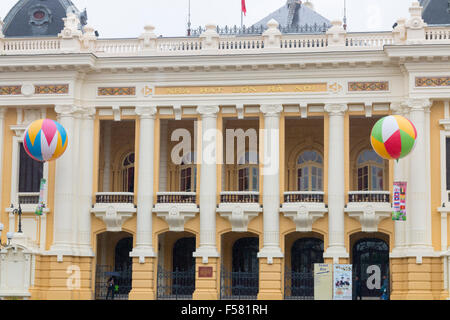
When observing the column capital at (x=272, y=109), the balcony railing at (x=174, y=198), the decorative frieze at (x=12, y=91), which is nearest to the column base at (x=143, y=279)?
the balcony railing at (x=174, y=198)

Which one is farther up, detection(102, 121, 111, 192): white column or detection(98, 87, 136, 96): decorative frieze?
detection(98, 87, 136, 96): decorative frieze

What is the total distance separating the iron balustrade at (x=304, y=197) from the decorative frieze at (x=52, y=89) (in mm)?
10432

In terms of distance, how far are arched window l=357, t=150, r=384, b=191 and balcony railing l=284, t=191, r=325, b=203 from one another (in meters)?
3.68

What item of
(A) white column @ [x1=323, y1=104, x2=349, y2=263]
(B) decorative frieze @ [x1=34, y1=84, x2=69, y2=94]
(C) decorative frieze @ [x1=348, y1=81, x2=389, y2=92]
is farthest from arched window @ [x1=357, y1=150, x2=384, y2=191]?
(B) decorative frieze @ [x1=34, y1=84, x2=69, y2=94]

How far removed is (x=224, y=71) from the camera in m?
38.6

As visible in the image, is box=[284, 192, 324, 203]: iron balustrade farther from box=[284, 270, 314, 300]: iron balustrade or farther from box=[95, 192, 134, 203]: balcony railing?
box=[95, 192, 134, 203]: balcony railing

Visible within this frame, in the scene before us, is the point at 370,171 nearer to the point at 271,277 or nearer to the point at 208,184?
the point at 271,277

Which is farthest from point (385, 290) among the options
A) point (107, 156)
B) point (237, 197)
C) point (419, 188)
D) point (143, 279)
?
point (107, 156)

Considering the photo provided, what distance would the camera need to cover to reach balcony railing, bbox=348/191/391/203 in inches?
1473

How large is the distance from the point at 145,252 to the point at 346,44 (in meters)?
12.3

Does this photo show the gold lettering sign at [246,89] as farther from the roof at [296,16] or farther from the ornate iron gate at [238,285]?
the roof at [296,16]

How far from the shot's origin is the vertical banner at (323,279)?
113 ft

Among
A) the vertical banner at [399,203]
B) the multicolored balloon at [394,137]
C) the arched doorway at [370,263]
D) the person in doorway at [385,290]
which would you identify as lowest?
the person in doorway at [385,290]

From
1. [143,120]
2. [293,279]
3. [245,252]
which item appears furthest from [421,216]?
[143,120]
